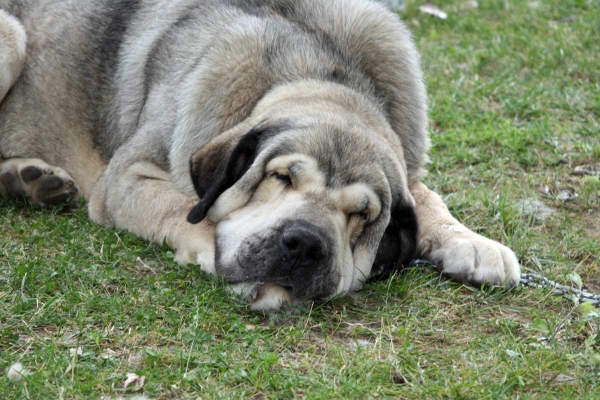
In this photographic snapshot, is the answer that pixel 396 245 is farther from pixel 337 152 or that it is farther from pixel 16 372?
pixel 16 372

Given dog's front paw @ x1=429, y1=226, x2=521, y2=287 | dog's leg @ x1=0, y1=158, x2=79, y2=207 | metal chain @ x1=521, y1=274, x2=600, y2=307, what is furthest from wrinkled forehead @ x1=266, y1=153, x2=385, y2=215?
dog's leg @ x1=0, y1=158, x2=79, y2=207

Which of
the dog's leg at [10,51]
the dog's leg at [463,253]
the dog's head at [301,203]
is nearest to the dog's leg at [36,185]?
the dog's leg at [10,51]

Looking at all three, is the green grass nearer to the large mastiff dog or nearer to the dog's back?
the large mastiff dog

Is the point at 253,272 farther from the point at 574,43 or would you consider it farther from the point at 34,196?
the point at 574,43

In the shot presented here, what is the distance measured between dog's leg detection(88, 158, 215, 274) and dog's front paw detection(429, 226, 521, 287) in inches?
46.7

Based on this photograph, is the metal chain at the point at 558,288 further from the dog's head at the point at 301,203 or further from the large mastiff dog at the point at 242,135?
the dog's head at the point at 301,203

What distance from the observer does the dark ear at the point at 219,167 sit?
4.25 metres

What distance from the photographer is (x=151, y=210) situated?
15.7 ft

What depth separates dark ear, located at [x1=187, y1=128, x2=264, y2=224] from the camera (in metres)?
4.25

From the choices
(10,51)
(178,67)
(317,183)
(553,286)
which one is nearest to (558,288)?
(553,286)

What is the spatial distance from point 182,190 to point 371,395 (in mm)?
1868

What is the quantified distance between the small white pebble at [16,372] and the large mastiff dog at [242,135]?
3.49ft

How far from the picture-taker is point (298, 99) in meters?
4.48

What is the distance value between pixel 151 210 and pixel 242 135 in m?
0.80
